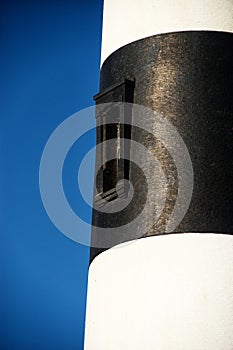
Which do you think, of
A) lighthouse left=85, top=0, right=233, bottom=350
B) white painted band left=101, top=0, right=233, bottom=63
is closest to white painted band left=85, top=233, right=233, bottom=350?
lighthouse left=85, top=0, right=233, bottom=350

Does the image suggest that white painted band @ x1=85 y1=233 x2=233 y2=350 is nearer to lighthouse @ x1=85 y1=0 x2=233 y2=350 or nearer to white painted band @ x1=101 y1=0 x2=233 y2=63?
lighthouse @ x1=85 y1=0 x2=233 y2=350

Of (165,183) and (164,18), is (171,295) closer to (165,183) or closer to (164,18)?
(165,183)

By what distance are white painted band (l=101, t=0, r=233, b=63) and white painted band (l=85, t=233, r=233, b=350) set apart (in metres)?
0.38

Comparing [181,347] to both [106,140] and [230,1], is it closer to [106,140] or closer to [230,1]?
[106,140]

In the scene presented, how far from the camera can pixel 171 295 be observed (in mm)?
1523

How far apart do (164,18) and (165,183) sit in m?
0.31

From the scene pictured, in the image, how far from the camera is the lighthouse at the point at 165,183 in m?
1.52

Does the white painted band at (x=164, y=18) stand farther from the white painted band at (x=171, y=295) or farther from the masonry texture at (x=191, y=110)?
the white painted band at (x=171, y=295)

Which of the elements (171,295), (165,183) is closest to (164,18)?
(165,183)

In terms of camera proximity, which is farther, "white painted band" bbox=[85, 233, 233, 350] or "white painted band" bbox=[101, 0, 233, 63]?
"white painted band" bbox=[101, 0, 233, 63]

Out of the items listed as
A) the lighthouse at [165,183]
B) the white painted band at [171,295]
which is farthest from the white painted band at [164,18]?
the white painted band at [171,295]

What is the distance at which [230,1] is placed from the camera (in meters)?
1.69

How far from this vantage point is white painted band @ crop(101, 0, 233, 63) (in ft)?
5.50

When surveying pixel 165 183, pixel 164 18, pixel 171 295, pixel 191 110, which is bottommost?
pixel 171 295
